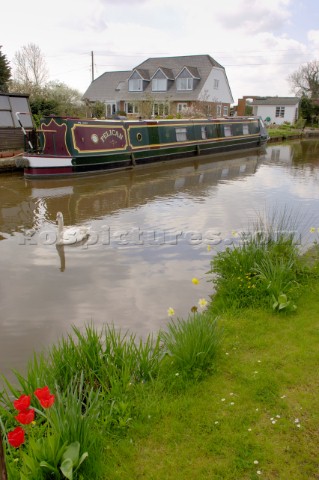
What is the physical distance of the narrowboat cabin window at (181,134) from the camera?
18245 millimetres

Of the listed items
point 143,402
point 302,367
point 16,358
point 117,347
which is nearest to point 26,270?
point 16,358

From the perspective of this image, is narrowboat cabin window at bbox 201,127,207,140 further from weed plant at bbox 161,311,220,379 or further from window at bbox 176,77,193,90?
window at bbox 176,77,193,90

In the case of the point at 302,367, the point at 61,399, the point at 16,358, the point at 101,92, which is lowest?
the point at 16,358

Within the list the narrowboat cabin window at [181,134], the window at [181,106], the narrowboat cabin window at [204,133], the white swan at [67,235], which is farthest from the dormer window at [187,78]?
the white swan at [67,235]

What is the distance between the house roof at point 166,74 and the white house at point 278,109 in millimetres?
8338

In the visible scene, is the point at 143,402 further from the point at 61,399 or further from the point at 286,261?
the point at 286,261

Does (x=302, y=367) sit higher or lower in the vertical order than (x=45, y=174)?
lower

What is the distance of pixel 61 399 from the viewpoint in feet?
8.18

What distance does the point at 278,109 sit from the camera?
45500mm

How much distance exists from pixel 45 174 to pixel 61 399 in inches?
476

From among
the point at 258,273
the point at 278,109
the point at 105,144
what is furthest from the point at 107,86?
the point at 258,273

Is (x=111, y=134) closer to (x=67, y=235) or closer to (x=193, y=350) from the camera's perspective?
(x=67, y=235)

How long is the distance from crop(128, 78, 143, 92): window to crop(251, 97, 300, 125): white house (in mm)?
14387

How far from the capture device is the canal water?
498 cm
